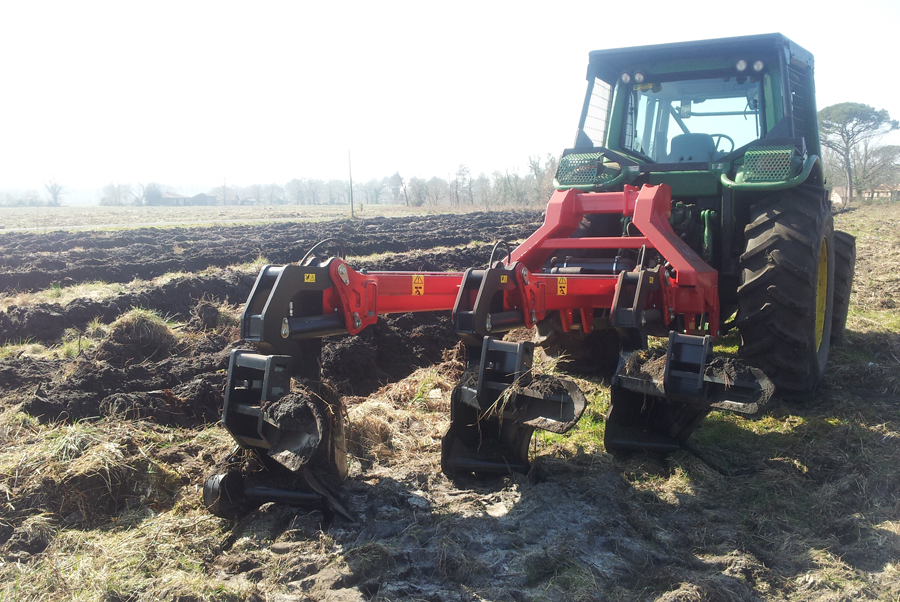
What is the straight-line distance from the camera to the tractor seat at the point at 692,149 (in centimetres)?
530

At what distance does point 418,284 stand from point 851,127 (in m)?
46.6

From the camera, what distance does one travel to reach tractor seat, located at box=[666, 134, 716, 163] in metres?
5.30

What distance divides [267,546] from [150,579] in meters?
0.47

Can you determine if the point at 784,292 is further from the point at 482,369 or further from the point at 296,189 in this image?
the point at 296,189

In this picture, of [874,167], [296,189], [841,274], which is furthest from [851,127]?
[296,189]

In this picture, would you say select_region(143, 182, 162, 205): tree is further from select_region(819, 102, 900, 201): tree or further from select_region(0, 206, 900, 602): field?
select_region(0, 206, 900, 602): field

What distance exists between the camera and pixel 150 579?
2.49 m

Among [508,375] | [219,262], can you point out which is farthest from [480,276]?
[219,262]

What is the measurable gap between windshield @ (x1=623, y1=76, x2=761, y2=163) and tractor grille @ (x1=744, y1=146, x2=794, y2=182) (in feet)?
2.27

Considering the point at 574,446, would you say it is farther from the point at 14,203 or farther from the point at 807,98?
the point at 14,203

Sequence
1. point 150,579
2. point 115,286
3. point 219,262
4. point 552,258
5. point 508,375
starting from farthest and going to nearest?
point 219,262 → point 115,286 → point 552,258 → point 508,375 → point 150,579

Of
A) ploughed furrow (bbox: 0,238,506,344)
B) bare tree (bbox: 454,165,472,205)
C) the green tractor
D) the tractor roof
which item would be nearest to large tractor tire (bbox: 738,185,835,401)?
the green tractor

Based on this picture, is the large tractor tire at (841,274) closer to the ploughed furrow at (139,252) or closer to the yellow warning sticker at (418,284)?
the yellow warning sticker at (418,284)

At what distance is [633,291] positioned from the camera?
3.80m
